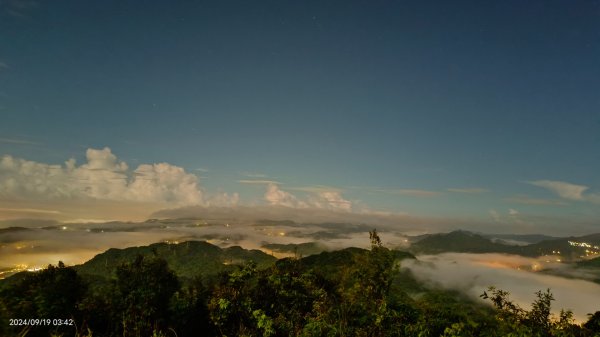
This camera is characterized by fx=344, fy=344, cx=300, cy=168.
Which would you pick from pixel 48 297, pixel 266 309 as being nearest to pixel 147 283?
pixel 48 297

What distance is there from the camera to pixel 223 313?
23.8 meters

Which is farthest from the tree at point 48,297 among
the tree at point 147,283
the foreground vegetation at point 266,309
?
the tree at point 147,283

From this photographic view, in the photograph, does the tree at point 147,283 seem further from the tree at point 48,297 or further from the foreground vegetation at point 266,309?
the tree at point 48,297

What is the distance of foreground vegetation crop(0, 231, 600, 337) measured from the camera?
18109mm

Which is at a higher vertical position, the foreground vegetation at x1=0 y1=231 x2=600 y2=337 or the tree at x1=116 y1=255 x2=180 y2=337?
the foreground vegetation at x1=0 y1=231 x2=600 y2=337

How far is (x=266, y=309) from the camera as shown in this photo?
29.3m

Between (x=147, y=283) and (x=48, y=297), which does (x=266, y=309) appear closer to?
(x=48, y=297)

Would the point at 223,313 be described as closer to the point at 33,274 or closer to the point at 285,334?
the point at 285,334

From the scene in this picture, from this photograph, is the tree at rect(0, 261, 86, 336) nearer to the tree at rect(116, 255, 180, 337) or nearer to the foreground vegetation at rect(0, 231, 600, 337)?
the foreground vegetation at rect(0, 231, 600, 337)

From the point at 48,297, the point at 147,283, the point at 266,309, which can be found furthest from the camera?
the point at 147,283

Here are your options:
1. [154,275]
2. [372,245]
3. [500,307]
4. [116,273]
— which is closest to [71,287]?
[116,273]

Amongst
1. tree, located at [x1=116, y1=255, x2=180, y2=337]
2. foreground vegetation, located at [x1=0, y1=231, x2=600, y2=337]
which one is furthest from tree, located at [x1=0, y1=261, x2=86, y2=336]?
tree, located at [x1=116, y1=255, x2=180, y2=337]

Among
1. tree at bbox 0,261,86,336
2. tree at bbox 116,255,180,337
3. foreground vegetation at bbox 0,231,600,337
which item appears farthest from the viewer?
tree at bbox 116,255,180,337

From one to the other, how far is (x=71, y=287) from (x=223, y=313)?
1583 inches
